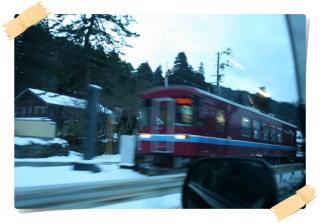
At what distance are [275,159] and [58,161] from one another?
119 centimetres

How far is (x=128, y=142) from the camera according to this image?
7.83 feet

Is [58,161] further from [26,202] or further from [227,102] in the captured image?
[227,102]

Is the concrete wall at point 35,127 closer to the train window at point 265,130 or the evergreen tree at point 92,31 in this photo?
the evergreen tree at point 92,31

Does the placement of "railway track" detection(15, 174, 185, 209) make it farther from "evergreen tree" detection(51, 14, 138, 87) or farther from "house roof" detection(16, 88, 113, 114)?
"evergreen tree" detection(51, 14, 138, 87)

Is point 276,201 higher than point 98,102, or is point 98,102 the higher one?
point 98,102

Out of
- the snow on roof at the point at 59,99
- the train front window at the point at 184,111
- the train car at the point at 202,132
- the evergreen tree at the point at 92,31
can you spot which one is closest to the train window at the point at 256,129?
the train car at the point at 202,132

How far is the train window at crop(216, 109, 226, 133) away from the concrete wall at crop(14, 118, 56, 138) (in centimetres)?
109

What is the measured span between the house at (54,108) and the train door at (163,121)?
0.36 meters

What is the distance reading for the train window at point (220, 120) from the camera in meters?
2.69

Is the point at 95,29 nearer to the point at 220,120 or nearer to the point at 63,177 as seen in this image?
the point at 63,177

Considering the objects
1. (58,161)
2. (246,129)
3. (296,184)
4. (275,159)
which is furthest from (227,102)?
(58,161)

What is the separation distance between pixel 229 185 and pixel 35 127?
1043 millimetres

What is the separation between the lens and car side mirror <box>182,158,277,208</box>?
181cm

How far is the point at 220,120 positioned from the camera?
9.04 ft
